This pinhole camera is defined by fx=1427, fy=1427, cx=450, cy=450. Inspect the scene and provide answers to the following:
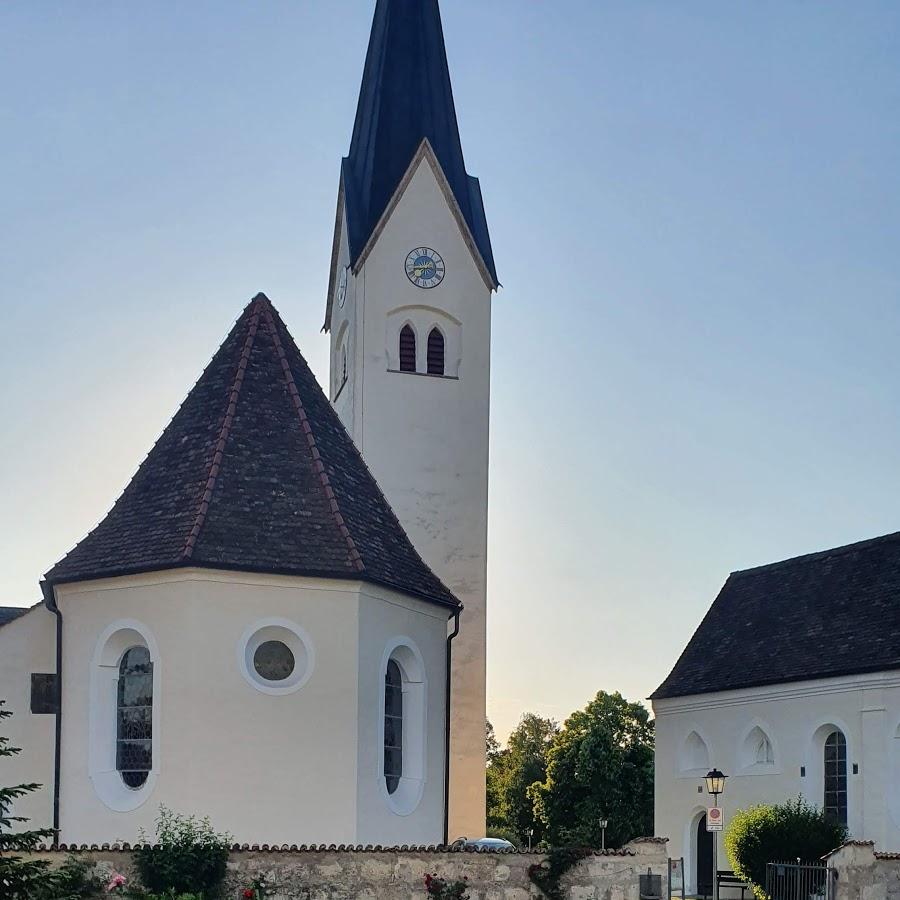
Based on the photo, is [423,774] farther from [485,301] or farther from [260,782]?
[485,301]

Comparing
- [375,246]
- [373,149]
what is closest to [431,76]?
[373,149]

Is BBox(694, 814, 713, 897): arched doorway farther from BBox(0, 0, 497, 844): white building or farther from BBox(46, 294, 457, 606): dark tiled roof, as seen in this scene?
BBox(46, 294, 457, 606): dark tiled roof

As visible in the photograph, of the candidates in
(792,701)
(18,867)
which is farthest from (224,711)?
(792,701)

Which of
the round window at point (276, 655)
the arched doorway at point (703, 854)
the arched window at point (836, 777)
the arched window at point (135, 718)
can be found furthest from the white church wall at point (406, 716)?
the arched doorway at point (703, 854)

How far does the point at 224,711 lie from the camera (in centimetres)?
2162

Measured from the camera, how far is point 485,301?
136ft

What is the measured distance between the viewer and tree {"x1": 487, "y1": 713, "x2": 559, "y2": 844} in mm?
78938

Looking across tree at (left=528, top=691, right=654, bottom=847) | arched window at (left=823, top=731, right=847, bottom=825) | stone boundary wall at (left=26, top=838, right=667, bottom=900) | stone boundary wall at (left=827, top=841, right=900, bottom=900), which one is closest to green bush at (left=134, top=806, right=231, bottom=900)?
stone boundary wall at (left=26, top=838, right=667, bottom=900)

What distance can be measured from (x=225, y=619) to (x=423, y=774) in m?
4.64

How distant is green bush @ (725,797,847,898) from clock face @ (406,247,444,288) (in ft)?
55.8

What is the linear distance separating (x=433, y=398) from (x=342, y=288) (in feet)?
18.2

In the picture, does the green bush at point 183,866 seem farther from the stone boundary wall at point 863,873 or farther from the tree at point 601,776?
the tree at point 601,776

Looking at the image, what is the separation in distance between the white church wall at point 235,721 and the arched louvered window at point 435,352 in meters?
18.8

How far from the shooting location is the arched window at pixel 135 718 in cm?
2208
